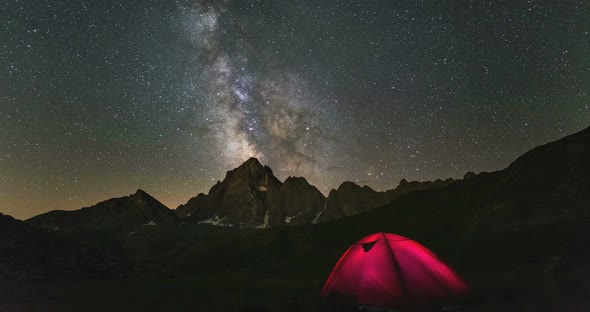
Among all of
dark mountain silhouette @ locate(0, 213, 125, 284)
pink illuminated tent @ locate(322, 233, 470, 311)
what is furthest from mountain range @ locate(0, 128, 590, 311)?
pink illuminated tent @ locate(322, 233, 470, 311)

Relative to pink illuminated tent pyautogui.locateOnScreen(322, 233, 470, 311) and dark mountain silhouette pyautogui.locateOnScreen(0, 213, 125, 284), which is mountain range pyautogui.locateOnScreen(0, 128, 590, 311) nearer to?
dark mountain silhouette pyautogui.locateOnScreen(0, 213, 125, 284)

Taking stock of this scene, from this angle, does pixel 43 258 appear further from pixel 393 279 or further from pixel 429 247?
pixel 429 247

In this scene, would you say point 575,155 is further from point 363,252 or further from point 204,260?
point 204,260

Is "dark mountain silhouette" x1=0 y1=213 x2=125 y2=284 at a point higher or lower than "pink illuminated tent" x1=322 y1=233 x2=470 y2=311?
higher

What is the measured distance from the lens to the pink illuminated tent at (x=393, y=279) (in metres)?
17.2

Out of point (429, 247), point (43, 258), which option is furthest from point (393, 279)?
point (429, 247)

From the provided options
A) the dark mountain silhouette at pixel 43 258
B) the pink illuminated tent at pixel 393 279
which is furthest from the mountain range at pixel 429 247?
the pink illuminated tent at pixel 393 279

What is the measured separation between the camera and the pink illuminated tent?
1719 cm

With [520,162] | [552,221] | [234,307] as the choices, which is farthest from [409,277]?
[520,162]

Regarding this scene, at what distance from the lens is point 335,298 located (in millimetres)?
19047

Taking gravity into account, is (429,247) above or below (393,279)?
below

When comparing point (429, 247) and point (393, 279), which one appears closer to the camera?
point (393, 279)

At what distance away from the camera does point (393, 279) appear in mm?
17625

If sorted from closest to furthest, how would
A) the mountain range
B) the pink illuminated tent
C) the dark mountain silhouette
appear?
the pink illuminated tent → the mountain range → the dark mountain silhouette
